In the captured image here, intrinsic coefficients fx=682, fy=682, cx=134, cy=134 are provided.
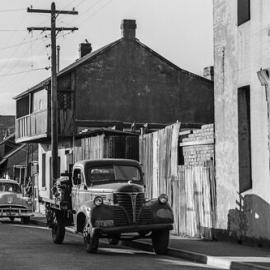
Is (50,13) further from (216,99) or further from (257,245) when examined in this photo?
(257,245)

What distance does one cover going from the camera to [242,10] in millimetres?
16922

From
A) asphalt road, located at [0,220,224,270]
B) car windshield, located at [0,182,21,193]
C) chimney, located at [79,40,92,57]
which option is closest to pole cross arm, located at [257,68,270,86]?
asphalt road, located at [0,220,224,270]

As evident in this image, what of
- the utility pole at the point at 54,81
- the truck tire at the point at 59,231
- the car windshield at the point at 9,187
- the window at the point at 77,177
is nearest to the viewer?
the window at the point at 77,177

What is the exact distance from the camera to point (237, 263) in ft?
40.8

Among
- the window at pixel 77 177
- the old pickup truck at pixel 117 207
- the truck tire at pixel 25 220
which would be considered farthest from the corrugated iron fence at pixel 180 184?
the truck tire at pixel 25 220

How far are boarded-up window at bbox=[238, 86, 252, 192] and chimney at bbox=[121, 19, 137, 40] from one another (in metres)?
24.1

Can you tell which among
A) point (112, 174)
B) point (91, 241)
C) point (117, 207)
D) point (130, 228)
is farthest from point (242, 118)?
point (91, 241)

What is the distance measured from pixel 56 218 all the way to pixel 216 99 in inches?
206

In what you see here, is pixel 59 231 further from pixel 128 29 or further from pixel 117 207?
pixel 128 29

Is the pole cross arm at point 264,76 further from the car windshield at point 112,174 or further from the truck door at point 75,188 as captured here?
the truck door at point 75,188

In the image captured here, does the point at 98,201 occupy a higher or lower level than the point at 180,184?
lower

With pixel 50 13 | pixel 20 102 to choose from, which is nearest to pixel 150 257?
pixel 50 13

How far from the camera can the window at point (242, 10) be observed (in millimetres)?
16844

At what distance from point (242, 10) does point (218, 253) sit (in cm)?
626
